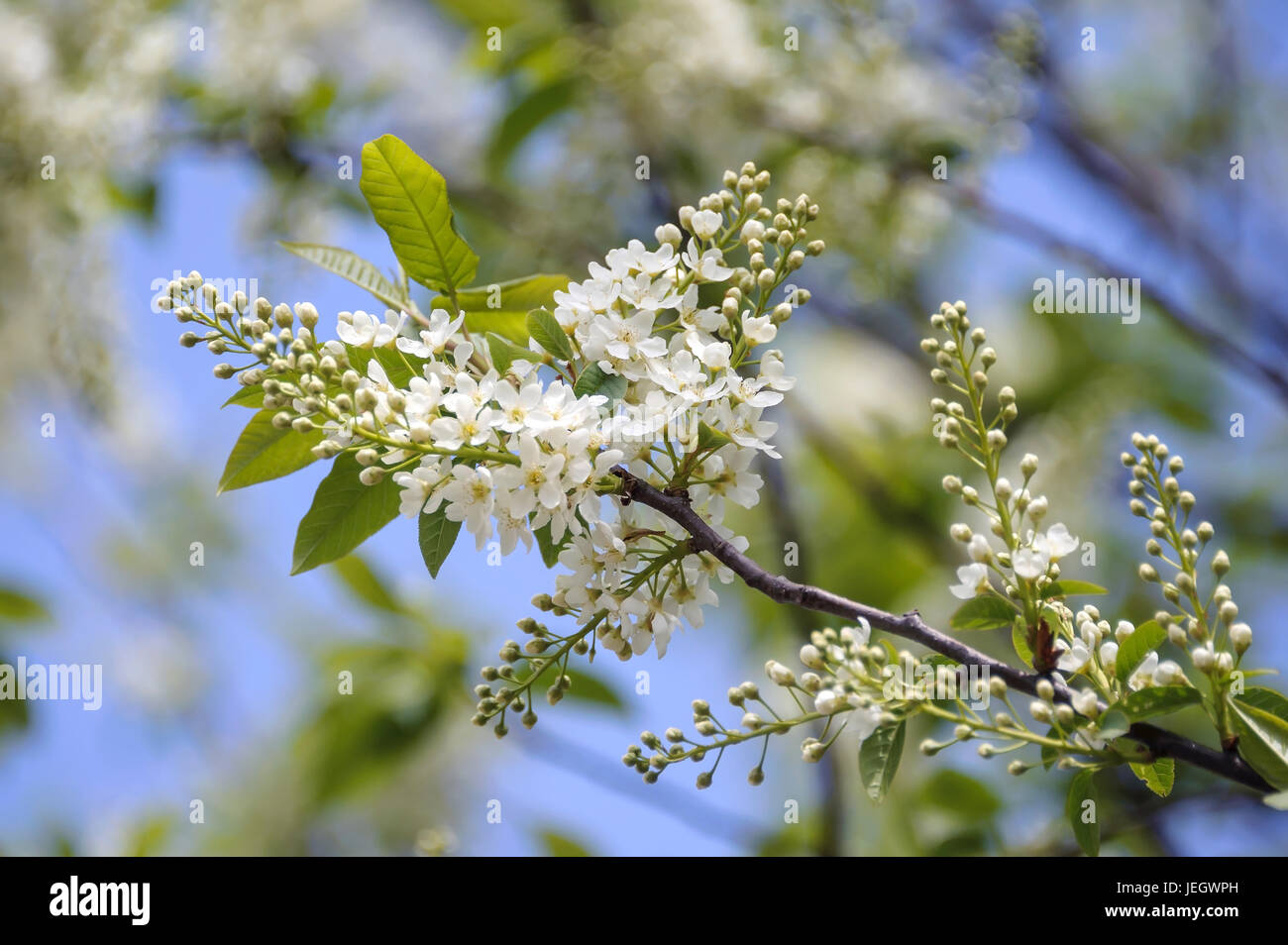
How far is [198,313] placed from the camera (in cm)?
108

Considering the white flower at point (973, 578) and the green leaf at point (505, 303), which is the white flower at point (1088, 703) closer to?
the white flower at point (973, 578)

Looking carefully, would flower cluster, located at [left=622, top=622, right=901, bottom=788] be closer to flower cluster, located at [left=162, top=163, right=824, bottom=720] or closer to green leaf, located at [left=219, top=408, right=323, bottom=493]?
flower cluster, located at [left=162, top=163, right=824, bottom=720]

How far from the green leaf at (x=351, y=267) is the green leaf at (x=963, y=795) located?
6.04 ft

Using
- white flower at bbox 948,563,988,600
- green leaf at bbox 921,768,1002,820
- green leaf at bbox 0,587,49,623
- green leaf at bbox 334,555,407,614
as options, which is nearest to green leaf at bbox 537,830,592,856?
green leaf at bbox 334,555,407,614

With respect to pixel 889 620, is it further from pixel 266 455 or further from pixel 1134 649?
pixel 266 455

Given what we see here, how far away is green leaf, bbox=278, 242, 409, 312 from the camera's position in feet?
4.43

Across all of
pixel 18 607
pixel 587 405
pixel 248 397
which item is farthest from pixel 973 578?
pixel 18 607

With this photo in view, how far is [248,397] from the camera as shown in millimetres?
1152

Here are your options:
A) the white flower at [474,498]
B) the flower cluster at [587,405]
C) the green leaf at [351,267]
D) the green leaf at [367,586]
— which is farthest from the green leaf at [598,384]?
the green leaf at [367,586]

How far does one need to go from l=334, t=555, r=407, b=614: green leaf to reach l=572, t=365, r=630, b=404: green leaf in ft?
5.71

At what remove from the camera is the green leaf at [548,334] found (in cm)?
114

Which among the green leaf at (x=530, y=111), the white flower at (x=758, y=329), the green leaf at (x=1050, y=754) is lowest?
the green leaf at (x=1050, y=754)

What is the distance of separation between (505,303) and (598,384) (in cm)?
36
